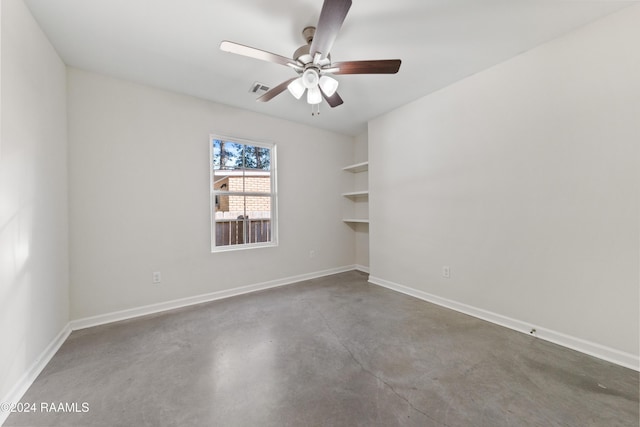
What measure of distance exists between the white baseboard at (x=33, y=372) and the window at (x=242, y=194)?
1526mm

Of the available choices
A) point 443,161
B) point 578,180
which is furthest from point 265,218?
point 578,180

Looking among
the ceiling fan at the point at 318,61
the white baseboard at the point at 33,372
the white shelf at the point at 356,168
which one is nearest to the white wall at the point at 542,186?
the white shelf at the point at 356,168

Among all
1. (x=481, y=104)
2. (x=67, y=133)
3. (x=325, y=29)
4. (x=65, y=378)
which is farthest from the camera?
(x=481, y=104)

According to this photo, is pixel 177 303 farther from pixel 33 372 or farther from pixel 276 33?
pixel 276 33

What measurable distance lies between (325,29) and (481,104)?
2.01 m

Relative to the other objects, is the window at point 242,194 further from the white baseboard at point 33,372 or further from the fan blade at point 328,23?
the fan blade at point 328,23

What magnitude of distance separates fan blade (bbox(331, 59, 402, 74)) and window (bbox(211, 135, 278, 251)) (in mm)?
2036

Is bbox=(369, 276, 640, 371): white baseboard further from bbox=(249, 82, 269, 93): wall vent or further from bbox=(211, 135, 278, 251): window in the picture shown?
bbox=(249, 82, 269, 93): wall vent

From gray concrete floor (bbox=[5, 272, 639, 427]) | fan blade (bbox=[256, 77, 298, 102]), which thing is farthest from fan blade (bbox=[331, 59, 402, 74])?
gray concrete floor (bbox=[5, 272, 639, 427])

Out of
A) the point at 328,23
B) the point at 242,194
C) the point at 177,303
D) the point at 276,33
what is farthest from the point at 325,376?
the point at 276,33

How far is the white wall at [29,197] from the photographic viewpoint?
1404 millimetres

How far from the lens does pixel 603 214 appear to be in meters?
1.81

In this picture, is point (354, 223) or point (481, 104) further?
point (354, 223)

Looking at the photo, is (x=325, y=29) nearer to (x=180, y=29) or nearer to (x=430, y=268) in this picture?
(x=180, y=29)
